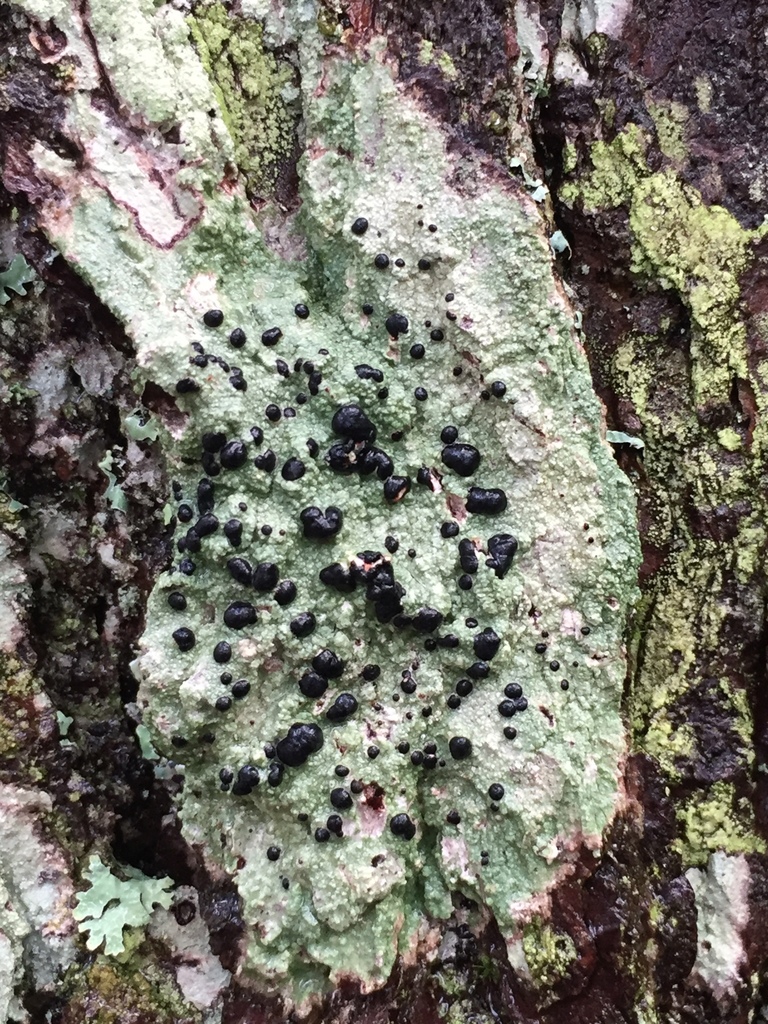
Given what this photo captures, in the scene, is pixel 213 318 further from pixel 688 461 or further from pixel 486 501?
pixel 688 461

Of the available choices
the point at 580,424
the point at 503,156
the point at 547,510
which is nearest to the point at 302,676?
the point at 547,510

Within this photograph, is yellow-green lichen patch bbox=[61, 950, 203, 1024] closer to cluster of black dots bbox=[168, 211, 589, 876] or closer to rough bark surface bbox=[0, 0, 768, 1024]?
rough bark surface bbox=[0, 0, 768, 1024]

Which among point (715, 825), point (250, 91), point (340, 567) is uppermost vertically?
point (250, 91)

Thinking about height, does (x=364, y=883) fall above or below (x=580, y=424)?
below

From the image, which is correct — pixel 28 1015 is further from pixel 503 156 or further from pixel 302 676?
pixel 503 156

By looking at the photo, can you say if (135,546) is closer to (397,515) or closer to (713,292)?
(397,515)

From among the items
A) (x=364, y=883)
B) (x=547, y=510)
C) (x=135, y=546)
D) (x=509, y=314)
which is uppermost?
(x=509, y=314)

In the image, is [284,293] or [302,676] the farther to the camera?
[284,293]

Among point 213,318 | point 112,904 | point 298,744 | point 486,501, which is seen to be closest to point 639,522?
point 486,501
